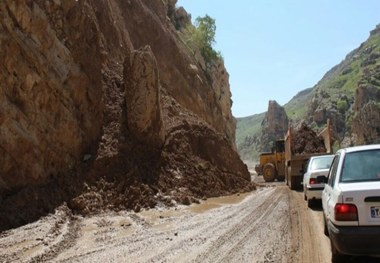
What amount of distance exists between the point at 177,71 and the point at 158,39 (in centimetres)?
255

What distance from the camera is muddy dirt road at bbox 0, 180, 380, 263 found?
26.4 ft

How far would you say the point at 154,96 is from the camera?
18469 mm

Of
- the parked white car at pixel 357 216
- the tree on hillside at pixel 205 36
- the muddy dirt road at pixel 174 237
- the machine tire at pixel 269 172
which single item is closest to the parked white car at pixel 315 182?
the muddy dirt road at pixel 174 237

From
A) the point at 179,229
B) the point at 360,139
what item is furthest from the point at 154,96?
the point at 360,139

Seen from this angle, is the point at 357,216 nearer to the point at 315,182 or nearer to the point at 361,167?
the point at 361,167

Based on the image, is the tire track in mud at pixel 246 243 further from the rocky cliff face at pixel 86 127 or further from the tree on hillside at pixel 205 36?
the tree on hillside at pixel 205 36

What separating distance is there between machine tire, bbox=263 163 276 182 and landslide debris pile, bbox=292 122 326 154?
8691mm

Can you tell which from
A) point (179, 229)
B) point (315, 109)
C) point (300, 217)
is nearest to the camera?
point (179, 229)

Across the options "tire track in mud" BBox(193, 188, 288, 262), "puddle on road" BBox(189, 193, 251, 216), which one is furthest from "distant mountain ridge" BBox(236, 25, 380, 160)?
"tire track in mud" BBox(193, 188, 288, 262)

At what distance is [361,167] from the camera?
6.76 m

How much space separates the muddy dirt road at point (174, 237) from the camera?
8039 mm

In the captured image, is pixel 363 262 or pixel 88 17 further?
pixel 88 17

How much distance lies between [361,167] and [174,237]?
468 centimetres

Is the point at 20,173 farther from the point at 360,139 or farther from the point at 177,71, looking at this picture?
the point at 360,139
